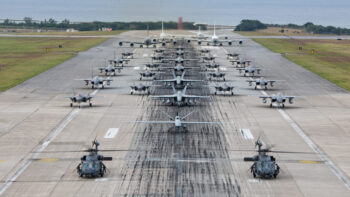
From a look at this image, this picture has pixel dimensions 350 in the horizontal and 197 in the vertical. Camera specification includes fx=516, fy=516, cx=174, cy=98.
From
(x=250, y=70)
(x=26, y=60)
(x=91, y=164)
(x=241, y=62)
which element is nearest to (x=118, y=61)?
(x=241, y=62)

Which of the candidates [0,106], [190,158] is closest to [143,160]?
[190,158]

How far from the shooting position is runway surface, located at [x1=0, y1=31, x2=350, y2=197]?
5191cm

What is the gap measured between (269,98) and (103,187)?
2063 inches

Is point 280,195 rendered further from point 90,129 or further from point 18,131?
point 18,131

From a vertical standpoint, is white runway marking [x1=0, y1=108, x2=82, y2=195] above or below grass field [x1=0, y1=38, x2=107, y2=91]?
below

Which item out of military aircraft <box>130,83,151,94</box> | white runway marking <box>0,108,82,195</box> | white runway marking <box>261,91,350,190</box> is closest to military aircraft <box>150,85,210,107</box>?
military aircraft <box>130,83,151,94</box>

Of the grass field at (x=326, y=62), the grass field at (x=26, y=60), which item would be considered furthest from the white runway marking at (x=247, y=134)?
the grass field at (x=26, y=60)

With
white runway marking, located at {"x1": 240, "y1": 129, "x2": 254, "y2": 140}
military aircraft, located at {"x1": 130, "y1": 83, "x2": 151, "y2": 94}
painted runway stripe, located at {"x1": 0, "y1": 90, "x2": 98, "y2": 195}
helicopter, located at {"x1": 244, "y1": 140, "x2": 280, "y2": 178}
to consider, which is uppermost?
military aircraft, located at {"x1": 130, "y1": 83, "x2": 151, "y2": 94}

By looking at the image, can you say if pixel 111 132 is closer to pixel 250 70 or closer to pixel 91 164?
pixel 91 164

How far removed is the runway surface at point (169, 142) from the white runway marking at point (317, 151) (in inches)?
4.6

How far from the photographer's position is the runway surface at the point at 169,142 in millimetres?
51906

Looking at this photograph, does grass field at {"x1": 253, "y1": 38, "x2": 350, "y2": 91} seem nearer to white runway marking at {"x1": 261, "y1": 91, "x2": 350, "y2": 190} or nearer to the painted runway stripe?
white runway marking at {"x1": 261, "y1": 91, "x2": 350, "y2": 190}

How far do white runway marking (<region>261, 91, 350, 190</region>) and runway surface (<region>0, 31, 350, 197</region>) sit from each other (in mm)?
117

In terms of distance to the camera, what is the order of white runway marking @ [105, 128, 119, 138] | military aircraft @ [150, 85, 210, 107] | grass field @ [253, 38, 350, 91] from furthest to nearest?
grass field @ [253, 38, 350, 91] → military aircraft @ [150, 85, 210, 107] → white runway marking @ [105, 128, 119, 138]
